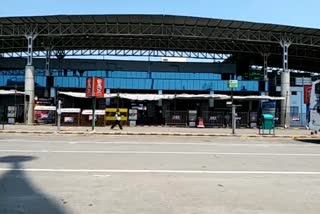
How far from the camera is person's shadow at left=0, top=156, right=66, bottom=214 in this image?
24.1 ft

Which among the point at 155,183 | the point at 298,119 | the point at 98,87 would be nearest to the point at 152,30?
the point at 298,119

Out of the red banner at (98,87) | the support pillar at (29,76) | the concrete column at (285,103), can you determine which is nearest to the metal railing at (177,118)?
the concrete column at (285,103)

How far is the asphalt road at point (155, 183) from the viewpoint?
7.75m

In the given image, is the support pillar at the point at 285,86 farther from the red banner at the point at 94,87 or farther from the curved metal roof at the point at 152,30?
the red banner at the point at 94,87

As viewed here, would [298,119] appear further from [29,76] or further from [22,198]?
[22,198]

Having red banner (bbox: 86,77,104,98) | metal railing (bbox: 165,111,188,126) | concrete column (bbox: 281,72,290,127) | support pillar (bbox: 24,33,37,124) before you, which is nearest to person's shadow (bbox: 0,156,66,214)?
red banner (bbox: 86,77,104,98)

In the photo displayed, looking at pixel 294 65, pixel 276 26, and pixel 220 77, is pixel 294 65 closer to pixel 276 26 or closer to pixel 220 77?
pixel 220 77

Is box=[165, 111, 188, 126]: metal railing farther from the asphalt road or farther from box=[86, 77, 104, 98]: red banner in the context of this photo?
the asphalt road

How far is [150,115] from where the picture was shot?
2359 inches

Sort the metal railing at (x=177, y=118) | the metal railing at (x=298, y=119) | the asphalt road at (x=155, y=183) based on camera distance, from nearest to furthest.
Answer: the asphalt road at (x=155, y=183) → the metal railing at (x=177, y=118) → the metal railing at (x=298, y=119)

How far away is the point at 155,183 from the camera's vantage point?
10055 mm

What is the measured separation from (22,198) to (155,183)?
9.38ft

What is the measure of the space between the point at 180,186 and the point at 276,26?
148 feet

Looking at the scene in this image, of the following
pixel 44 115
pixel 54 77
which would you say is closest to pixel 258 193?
pixel 44 115
